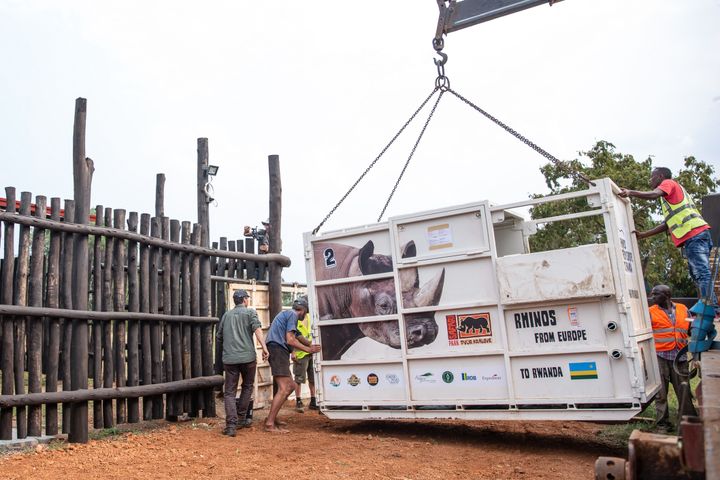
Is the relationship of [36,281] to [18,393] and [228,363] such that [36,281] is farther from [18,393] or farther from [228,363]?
[228,363]

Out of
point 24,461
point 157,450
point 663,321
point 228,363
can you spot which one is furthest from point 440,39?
point 24,461

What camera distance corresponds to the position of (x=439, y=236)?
22.9ft

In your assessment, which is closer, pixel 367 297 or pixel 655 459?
pixel 655 459

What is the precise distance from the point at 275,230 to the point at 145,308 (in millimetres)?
2997

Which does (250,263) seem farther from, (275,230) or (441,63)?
(441,63)

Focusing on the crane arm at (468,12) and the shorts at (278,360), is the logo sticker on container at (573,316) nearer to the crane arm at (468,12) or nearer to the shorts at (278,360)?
the crane arm at (468,12)

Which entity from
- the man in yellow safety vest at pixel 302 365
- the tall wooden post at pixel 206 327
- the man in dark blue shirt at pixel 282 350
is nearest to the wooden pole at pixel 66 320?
the tall wooden post at pixel 206 327

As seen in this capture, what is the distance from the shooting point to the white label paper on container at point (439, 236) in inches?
272

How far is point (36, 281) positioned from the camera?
6.29 metres

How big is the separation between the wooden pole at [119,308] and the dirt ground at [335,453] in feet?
1.27

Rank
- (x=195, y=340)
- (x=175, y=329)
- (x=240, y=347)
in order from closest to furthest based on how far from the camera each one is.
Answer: (x=240, y=347)
(x=175, y=329)
(x=195, y=340)

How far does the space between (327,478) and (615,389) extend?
9.85 feet

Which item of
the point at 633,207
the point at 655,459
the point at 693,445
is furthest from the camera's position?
the point at 633,207

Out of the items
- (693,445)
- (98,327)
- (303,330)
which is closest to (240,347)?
(98,327)
